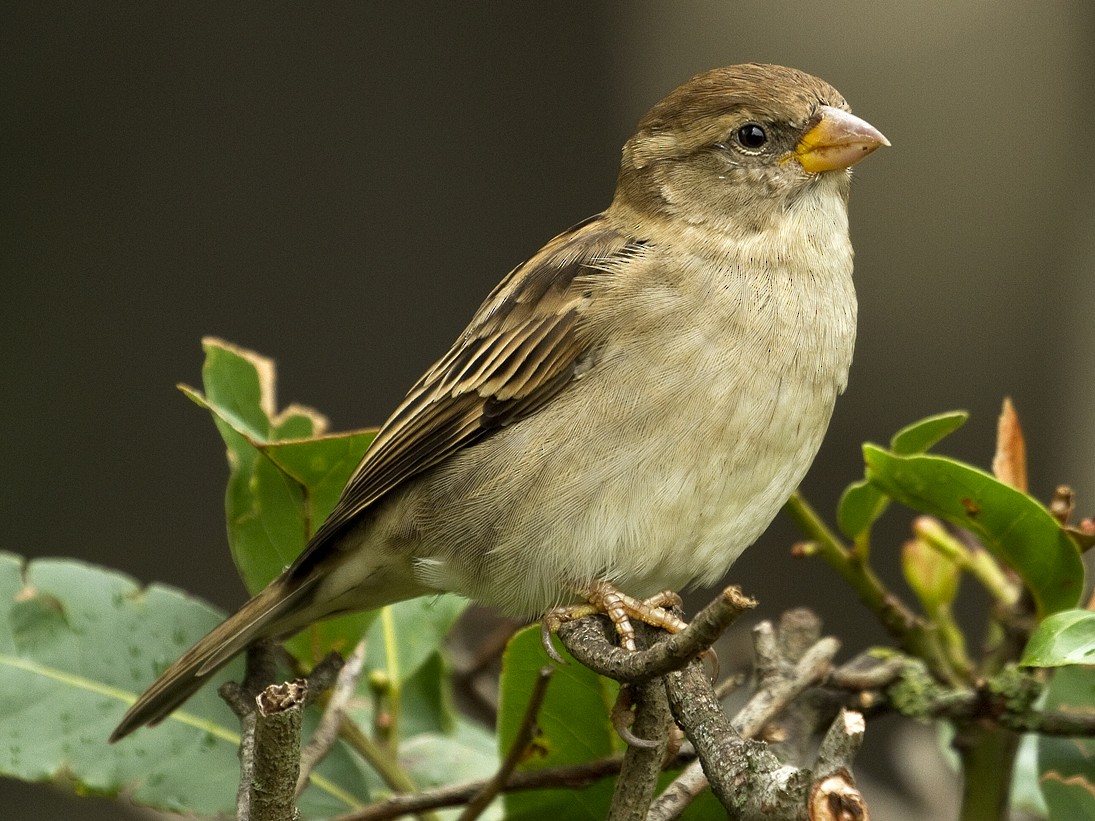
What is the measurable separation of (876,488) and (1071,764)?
54cm

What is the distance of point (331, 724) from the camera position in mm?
2131

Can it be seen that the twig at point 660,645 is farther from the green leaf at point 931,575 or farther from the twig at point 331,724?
the green leaf at point 931,575

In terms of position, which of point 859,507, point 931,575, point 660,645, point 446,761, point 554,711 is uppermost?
point 660,645

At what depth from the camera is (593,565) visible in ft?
7.95

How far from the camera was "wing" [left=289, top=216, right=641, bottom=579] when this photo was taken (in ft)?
8.42

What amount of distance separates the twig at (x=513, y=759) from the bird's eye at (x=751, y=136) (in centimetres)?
123

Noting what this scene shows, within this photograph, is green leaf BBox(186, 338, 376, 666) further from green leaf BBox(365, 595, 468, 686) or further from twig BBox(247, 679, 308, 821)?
twig BBox(247, 679, 308, 821)

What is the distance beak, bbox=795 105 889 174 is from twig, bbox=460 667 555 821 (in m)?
1.20

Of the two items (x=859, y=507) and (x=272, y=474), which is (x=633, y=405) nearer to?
(x=859, y=507)

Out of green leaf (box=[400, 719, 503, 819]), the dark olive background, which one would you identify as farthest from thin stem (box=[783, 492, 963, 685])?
the dark olive background

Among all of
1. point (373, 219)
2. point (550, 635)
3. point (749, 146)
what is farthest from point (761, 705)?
point (373, 219)

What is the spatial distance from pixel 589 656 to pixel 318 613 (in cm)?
81

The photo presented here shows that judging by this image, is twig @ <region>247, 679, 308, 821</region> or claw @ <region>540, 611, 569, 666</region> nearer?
twig @ <region>247, 679, 308, 821</region>

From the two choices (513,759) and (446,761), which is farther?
(446,761)
